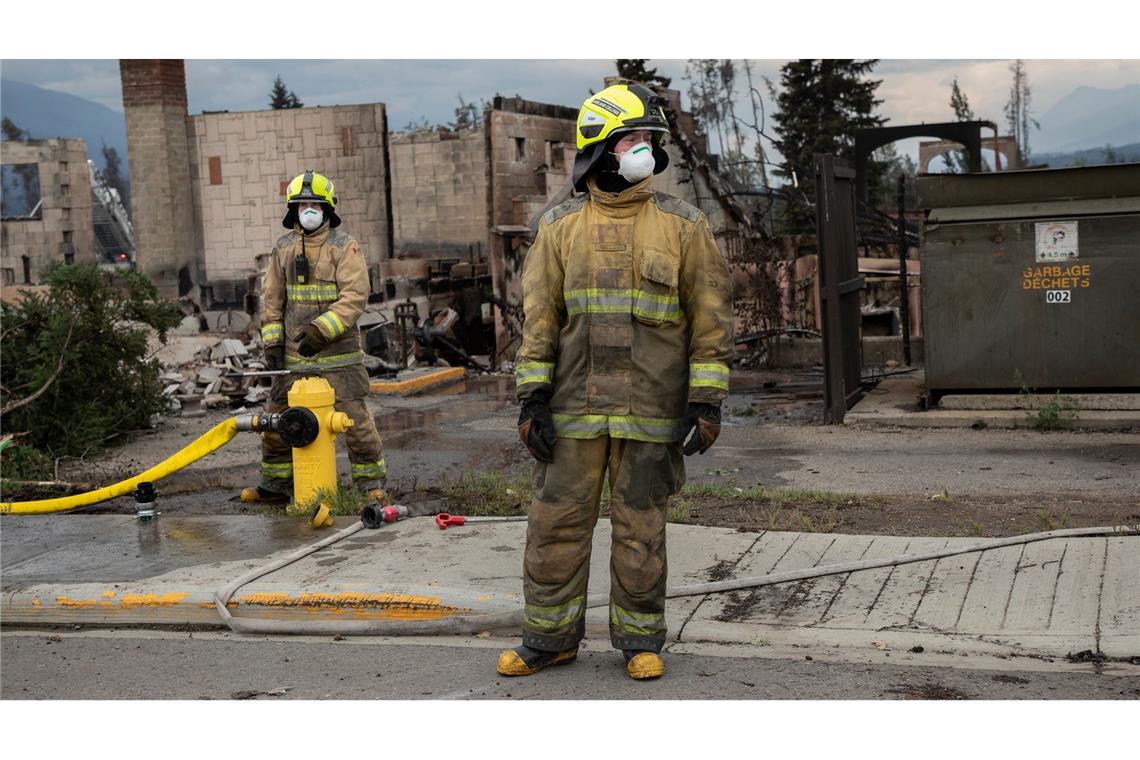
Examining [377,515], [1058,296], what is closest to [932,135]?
[1058,296]

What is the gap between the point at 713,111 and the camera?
41.8 m

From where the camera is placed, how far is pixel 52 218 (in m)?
29.2

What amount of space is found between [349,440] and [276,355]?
0.76m

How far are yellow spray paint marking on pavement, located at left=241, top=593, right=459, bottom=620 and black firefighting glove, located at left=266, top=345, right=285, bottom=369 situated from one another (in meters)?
2.67

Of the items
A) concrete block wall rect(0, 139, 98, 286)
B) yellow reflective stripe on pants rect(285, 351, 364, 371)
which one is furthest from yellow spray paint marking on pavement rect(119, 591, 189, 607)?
concrete block wall rect(0, 139, 98, 286)

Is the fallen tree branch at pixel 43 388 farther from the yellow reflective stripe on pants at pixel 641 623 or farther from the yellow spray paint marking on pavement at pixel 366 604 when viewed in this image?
the yellow reflective stripe on pants at pixel 641 623

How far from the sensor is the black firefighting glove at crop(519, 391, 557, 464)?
4688mm

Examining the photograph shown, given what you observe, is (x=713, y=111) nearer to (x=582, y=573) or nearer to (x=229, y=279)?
(x=229, y=279)

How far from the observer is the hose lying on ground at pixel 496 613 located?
5.39m

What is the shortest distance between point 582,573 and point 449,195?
63.9 ft

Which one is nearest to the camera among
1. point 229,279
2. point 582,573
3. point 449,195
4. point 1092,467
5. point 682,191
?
point 582,573

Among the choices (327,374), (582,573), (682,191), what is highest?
(682,191)

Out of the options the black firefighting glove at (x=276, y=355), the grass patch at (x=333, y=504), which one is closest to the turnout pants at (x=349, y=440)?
the black firefighting glove at (x=276, y=355)

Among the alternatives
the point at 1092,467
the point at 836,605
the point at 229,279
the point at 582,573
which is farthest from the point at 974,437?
the point at 229,279
